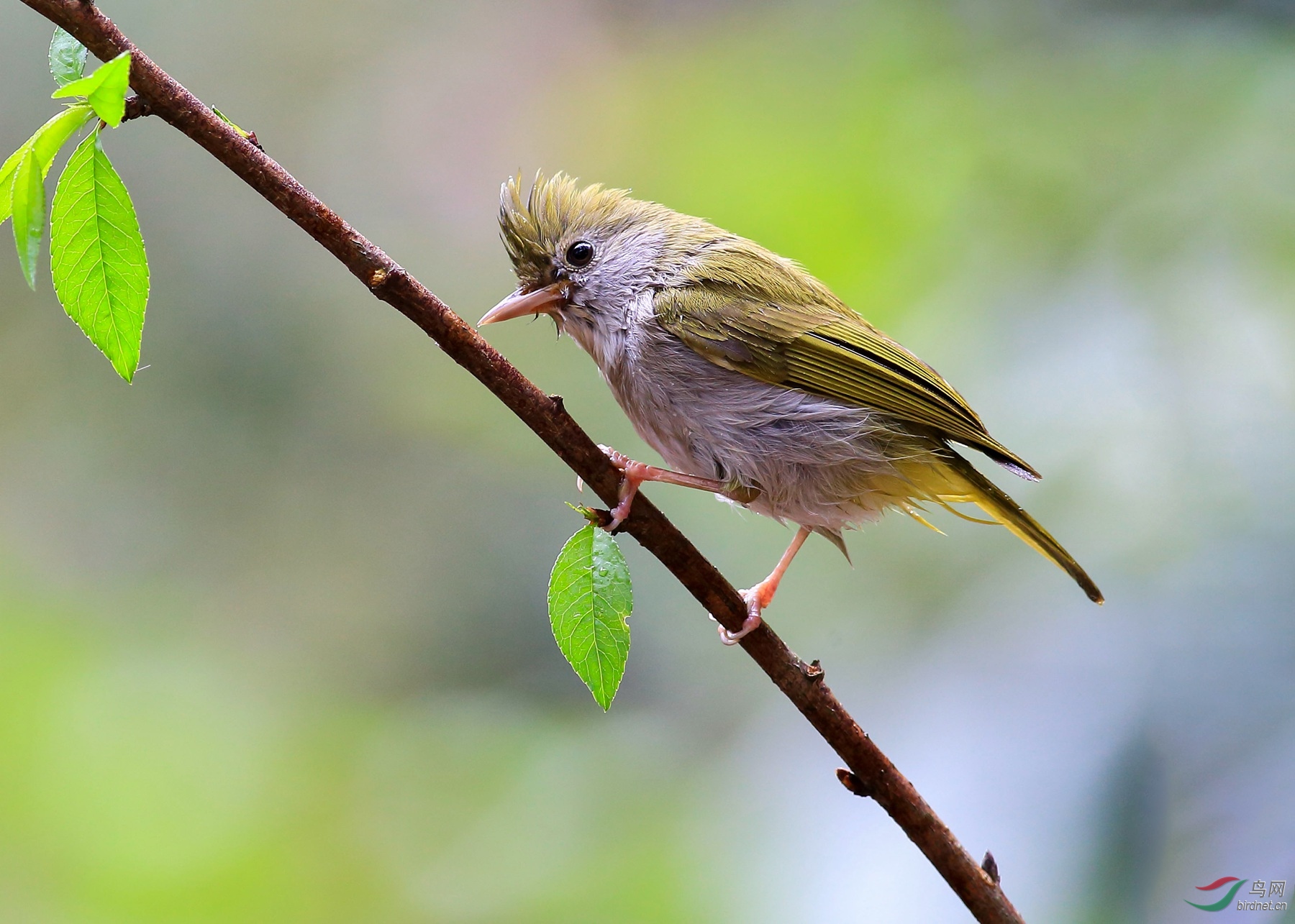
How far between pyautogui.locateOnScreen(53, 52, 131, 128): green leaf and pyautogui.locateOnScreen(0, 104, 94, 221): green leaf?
0.22 ft

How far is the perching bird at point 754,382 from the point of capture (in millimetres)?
1737

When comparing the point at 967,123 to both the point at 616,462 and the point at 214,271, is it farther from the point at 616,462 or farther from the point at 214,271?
the point at 214,271

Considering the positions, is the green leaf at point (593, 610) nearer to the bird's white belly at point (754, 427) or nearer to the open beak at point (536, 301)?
the bird's white belly at point (754, 427)

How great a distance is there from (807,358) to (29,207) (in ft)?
4.23

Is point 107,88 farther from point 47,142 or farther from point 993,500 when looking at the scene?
point 993,500

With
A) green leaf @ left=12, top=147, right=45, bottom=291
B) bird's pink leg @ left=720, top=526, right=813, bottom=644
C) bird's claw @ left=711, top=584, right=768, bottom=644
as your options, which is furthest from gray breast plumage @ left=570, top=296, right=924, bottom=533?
green leaf @ left=12, top=147, right=45, bottom=291

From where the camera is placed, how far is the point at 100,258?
1008mm

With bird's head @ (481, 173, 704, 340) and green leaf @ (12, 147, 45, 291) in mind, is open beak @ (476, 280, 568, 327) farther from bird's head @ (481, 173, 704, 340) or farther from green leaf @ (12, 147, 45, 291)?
green leaf @ (12, 147, 45, 291)

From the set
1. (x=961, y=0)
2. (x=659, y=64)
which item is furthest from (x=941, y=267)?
(x=659, y=64)

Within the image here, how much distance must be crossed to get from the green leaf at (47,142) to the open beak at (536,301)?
865 mm
